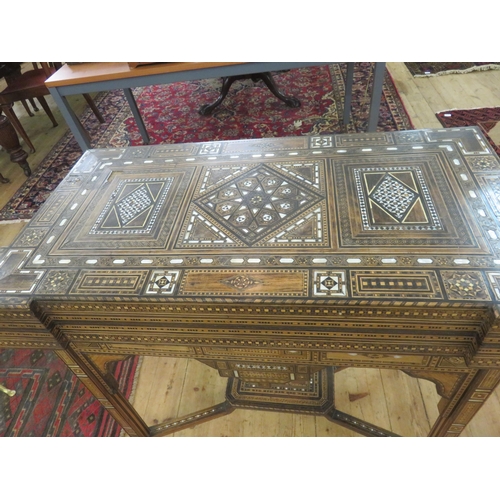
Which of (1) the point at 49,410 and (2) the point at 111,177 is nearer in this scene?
(2) the point at 111,177

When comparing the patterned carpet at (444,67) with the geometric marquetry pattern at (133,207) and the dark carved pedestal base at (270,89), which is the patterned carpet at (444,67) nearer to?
the dark carved pedestal base at (270,89)

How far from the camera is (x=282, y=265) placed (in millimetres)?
989

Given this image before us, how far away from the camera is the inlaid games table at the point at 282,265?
0.92m

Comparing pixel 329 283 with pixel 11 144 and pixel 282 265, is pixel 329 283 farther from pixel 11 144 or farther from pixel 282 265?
pixel 11 144

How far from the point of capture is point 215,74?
227 centimetres

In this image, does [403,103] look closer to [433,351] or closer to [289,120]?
[289,120]

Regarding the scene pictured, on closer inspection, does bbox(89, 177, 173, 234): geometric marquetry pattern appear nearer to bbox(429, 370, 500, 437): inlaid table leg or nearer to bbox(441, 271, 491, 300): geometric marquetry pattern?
bbox(441, 271, 491, 300): geometric marquetry pattern

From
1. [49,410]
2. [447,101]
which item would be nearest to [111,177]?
[49,410]

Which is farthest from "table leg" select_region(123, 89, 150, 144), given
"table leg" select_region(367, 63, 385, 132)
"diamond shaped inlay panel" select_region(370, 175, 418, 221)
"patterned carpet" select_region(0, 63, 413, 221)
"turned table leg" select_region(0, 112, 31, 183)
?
Result: "diamond shaped inlay panel" select_region(370, 175, 418, 221)

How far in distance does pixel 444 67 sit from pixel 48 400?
439cm

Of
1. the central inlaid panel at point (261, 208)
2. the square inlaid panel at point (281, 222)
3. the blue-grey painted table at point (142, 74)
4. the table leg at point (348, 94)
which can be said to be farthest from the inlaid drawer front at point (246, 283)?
the table leg at point (348, 94)

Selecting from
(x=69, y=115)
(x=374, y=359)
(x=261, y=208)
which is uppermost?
(x=261, y=208)

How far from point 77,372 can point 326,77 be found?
369 cm

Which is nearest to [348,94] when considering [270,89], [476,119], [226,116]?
[270,89]
